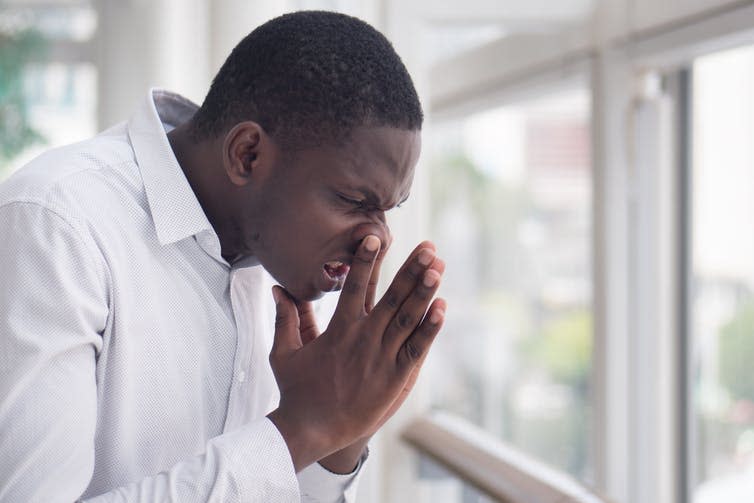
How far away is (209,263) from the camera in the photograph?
1030 mm

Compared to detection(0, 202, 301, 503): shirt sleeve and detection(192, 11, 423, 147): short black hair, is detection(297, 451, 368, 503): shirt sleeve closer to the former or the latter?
detection(0, 202, 301, 503): shirt sleeve

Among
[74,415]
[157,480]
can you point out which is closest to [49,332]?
[74,415]

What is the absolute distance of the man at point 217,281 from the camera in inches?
32.9

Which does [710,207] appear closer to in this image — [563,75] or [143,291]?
[563,75]

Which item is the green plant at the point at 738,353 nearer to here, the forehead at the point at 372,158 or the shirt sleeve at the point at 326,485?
the shirt sleeve at the point at 326,485

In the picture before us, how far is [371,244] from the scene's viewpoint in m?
0.94

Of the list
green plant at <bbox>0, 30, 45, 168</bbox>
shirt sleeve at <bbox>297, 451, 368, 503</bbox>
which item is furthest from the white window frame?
green plant at <bbox>0, 30, 45, 168</bbox>

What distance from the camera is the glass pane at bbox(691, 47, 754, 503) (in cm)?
182

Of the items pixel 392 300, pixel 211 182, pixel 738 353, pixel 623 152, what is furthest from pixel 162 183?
pixel 738 353

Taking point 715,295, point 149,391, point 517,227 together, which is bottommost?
point 517,227

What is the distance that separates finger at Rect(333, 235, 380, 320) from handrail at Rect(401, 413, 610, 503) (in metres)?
0.56

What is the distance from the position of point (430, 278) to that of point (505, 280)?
11.9 ft

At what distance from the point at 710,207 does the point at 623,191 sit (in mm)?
178

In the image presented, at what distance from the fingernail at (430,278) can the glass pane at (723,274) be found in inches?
44.1
